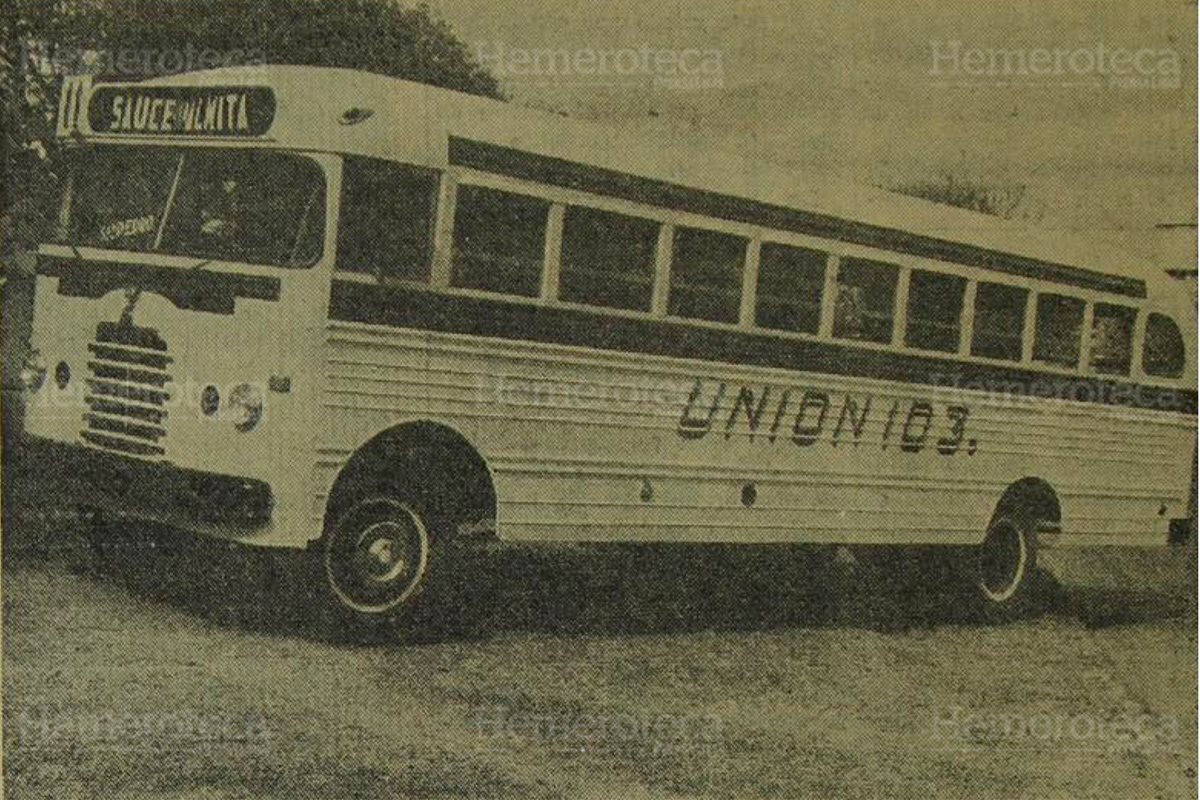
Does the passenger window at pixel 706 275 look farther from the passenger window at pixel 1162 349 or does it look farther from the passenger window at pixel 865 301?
the passenger window at pixel 1162 349

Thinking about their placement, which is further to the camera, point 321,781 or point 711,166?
point 711,166

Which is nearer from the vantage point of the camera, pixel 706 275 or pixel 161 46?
pixel 161 46

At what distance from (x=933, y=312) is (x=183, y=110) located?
3.00m

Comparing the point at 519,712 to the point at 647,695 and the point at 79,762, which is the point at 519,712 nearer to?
the point at 647,695

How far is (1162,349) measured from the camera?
5.79 meters

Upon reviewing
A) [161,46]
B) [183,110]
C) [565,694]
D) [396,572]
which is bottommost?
[565,694]

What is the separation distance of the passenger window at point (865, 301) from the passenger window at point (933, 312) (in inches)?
3.5

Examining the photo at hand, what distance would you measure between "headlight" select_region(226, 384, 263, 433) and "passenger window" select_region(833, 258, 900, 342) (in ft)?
7.57

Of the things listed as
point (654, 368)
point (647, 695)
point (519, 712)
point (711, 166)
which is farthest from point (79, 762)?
point (711, 166)

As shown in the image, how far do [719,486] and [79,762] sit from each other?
96.5 inches

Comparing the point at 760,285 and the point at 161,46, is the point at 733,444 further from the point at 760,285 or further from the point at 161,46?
the point at 161,46

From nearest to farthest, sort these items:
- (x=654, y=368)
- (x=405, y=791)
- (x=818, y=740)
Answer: (x=405, y=791) → (x=818, y=740) → (x=654, y=368)

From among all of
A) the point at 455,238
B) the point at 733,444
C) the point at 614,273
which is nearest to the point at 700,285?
the point at 614,273

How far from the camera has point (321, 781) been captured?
452 cm
